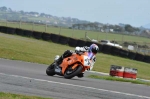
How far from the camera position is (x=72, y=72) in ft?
50.6

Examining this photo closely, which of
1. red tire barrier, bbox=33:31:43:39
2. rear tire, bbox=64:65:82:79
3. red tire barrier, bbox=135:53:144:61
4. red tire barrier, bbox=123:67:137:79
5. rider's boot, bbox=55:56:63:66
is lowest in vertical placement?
red tire barrier, bbox=135:53:144:61

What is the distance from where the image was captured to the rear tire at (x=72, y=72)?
601 inches

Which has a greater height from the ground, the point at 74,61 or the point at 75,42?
the point at 74,61

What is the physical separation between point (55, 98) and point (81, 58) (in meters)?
5.47

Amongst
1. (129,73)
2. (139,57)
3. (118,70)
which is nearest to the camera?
(118,70)

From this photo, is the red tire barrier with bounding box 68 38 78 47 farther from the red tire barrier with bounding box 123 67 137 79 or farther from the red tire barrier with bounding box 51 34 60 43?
the red tire barrier with bounding box 123 67 137 79

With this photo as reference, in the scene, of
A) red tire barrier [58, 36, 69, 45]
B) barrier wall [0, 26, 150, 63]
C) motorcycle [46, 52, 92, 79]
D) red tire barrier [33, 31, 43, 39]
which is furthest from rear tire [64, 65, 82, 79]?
red tire barrier [33, 31, 43, 39]

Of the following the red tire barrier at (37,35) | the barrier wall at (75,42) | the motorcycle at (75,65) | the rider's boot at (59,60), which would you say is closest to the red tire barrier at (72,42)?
the barrier wall at (75,42)

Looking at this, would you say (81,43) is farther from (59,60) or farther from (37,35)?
(59,60)

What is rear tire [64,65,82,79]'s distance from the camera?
15.3 meters

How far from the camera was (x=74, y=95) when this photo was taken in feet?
34.9

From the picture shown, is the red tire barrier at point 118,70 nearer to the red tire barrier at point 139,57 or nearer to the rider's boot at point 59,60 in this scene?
the rider's boot at point 59,60

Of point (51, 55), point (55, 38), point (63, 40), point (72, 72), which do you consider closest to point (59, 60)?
point (72, 72)

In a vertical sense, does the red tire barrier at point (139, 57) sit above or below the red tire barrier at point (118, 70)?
below
